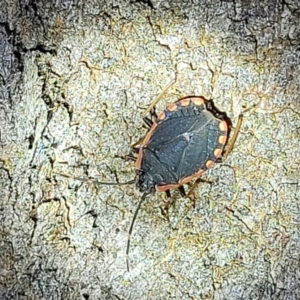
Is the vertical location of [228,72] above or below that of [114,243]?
above

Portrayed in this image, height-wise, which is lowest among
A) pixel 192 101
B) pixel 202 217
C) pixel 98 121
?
pixel 202 217

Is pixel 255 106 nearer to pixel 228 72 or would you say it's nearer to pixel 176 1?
pixel 228 72

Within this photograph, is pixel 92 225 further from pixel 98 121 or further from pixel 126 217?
pixel 98 121

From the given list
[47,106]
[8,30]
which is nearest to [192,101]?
[47,106]
